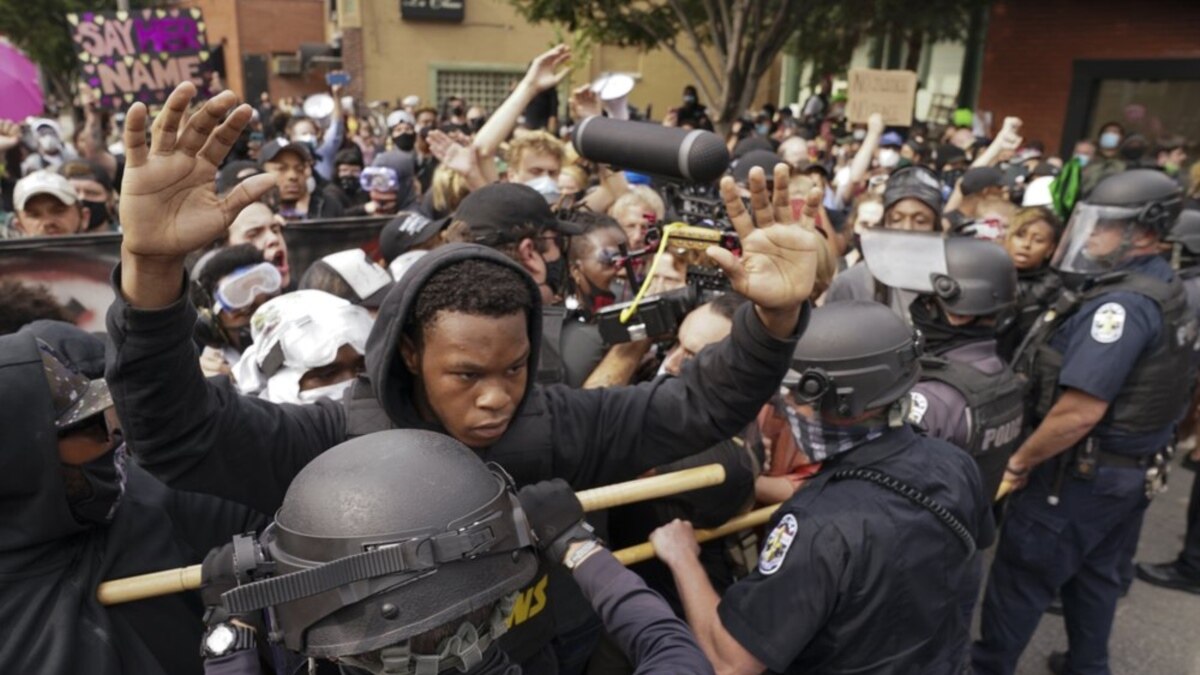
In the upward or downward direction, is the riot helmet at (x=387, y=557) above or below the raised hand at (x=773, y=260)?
below

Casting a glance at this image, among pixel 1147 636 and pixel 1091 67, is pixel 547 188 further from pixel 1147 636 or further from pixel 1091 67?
pixel 1091 67

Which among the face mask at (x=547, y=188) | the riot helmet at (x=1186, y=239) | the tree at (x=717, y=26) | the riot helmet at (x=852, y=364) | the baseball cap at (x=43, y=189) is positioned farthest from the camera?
the tree at (x=717, y=26)

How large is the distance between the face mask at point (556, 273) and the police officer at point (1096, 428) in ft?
7.06

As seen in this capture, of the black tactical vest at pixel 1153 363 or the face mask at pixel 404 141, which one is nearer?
the black tactical vest at pixel 1153 363

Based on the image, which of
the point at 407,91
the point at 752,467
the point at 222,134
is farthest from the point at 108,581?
the point at 407,91

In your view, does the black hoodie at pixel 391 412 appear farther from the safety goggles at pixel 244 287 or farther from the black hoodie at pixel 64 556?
the safety goggles at pixel 244 287

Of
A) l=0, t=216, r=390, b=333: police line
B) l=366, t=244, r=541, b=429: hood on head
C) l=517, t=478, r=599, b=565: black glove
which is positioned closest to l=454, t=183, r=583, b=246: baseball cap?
l=366, t=244, r=541, b=429: hood on head

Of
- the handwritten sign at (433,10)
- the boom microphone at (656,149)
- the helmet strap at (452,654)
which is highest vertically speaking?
the handwritten sign at (433,10)

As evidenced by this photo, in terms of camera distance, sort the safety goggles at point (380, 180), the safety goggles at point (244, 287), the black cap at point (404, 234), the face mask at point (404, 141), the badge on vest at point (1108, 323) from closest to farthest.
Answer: the safety goggles at point (244, 287) → the badge on vest at point (1108, 323) → the black cap at point (404, 234) → the safety goggles at point (380, 180) → the face mask at point (404, 141)

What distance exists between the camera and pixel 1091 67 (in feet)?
47.0

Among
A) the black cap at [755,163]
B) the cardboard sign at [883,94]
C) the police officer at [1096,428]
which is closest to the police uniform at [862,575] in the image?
the police officer at [1096,428]

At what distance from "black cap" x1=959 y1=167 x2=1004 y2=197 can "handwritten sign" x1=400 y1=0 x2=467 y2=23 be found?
23.9 metres

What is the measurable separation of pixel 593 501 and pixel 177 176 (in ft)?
3.47

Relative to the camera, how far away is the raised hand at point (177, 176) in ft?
4.30
